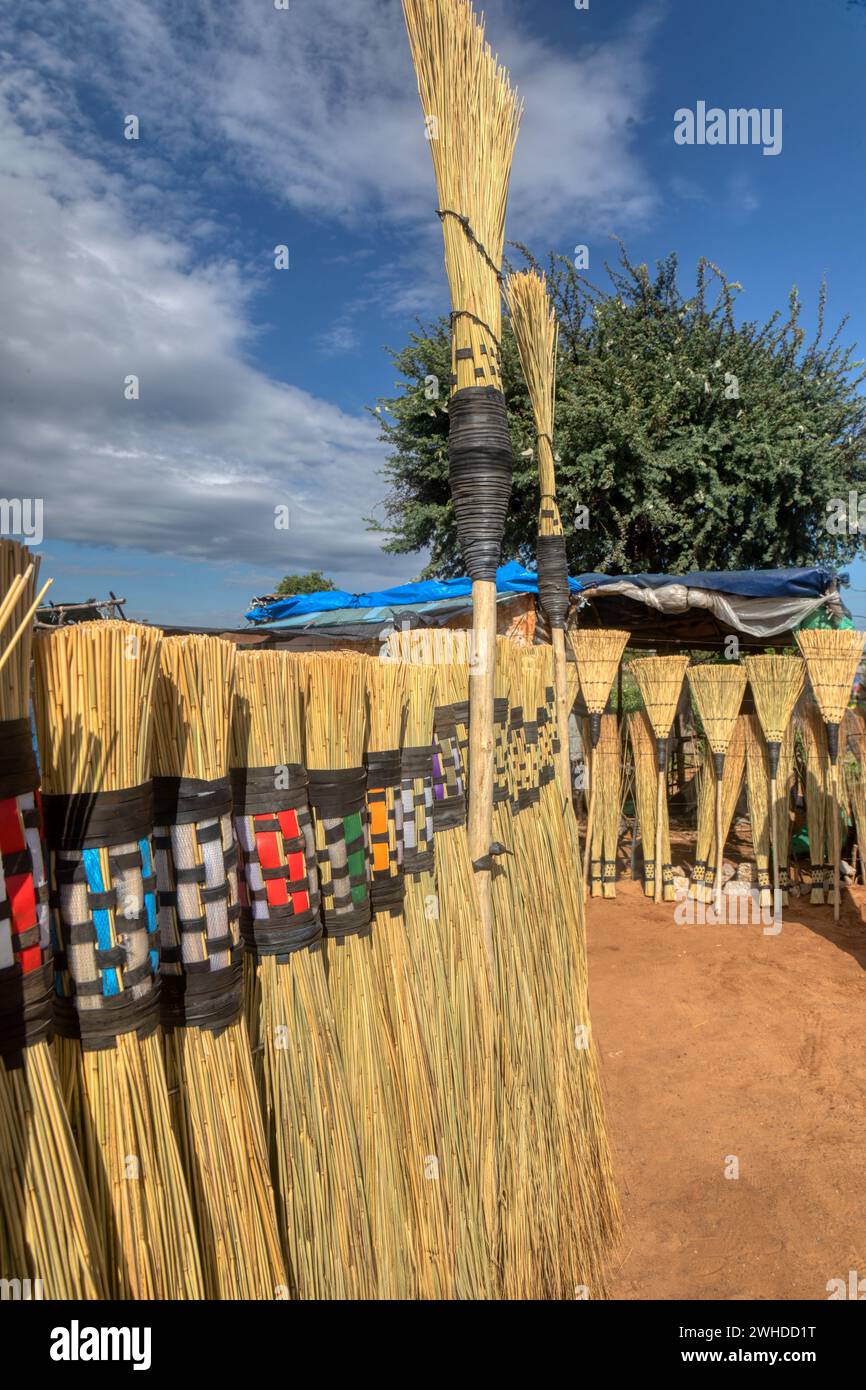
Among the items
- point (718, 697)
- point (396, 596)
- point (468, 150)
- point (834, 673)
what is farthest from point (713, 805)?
point (468, 150)

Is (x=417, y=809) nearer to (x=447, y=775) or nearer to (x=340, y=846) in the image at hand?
(x=447, y=775)

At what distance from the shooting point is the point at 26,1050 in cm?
79

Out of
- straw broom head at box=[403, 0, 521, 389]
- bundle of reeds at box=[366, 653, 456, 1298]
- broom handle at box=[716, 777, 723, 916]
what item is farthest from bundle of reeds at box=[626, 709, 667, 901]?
bundle of reeds at box=[366, 653, 456, 1298]

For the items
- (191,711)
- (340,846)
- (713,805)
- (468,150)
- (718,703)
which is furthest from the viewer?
(713,805)

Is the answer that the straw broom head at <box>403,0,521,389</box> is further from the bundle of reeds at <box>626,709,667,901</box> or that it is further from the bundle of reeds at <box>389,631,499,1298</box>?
the bundle of reeds at <box>626,709,667,901</box>

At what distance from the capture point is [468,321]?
1.81 metres

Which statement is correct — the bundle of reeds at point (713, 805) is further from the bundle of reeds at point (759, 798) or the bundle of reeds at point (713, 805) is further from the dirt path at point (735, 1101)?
the dirt path at point (735, 1101)

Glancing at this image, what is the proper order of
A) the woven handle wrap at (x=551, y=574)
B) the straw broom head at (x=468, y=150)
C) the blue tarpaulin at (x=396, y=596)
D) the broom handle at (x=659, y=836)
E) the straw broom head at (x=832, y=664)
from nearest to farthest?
the straw broom head at (x=468, y=150)
the woven handle wrap at (x=551, y=574)
the straw broom head at (x=832, y=664)
the broom handle at (x=659, y=836)
the blue tarpaulin at (x=396, y=596)

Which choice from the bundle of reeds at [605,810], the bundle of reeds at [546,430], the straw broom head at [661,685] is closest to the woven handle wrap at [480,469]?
the bundle of reeds at [546,430]

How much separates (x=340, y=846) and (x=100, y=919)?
19.4 inches

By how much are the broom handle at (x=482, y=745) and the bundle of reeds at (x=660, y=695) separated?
13.0 ft

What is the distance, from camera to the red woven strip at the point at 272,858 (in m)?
1.19

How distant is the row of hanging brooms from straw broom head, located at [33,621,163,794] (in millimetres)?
5059

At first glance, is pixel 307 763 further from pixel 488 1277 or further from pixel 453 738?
pixel 488 1277
